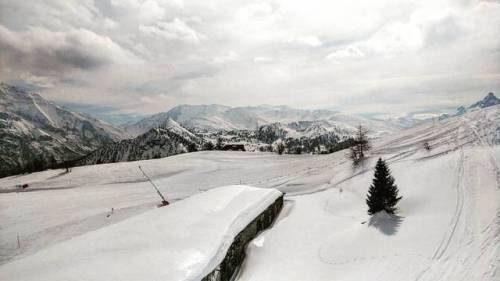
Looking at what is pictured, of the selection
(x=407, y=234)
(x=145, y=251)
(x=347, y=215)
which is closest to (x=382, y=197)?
(x=347, y=215)

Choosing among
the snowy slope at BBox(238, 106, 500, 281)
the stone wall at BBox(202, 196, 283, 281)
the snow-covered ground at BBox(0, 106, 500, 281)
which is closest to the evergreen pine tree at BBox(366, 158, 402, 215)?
the snowy slope at BBox(238, 106, 500, 281)

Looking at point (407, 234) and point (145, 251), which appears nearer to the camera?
point (145, 251)

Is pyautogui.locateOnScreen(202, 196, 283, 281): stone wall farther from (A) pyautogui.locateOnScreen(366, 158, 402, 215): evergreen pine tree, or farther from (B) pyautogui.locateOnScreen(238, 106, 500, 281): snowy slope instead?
(A) pyautogui.locateOnScreen(366, 158, 402, 215): evergreen pine tree

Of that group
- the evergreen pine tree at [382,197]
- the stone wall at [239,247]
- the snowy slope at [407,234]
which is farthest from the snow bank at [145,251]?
the evergreen pine tree at [382,197]

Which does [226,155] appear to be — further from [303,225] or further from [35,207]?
[303,225]

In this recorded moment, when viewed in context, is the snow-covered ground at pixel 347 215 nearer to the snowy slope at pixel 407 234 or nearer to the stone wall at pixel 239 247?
the snowy slope at pixel 407 234

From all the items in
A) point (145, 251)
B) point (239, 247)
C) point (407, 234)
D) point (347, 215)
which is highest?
point (145, 251)

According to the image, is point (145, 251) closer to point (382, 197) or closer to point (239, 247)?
point (239, 247)
